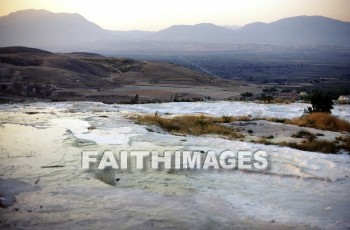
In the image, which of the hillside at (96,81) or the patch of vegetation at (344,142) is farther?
the hillside at (96,81)

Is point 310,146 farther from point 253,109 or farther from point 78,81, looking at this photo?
point 78,81

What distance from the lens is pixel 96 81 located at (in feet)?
168

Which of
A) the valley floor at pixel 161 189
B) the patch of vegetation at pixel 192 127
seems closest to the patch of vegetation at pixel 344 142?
the valley floor at pixel 161 189

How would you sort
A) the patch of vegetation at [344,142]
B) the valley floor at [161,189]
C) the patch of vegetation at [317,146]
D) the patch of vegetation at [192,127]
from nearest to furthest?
the valley floor at [161,189], the patch of vegetation at [317,146], the patch of vegetation at [344,142], the patch of vegetation at [192,127]

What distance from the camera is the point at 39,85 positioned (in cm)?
4244

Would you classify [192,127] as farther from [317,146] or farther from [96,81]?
[96,81]

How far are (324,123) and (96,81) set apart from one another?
4090 cm

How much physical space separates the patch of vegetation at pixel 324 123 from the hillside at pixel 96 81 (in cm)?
2513

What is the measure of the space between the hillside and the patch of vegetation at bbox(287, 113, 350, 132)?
25.1 meters

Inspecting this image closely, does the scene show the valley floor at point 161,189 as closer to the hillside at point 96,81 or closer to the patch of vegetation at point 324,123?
the patch of vegetation at point 324,123

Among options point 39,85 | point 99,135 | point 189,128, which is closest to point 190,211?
point 99,135

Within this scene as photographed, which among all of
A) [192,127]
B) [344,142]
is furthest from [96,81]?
[344,142]

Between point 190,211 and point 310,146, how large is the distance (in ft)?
20.6

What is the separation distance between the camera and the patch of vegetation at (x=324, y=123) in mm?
13891
